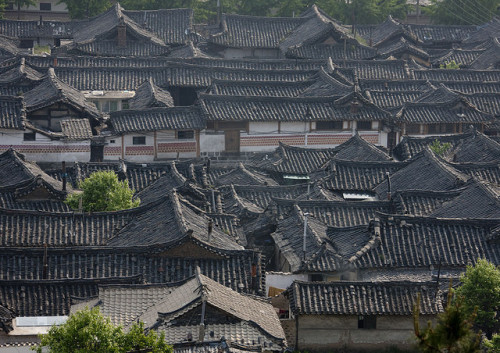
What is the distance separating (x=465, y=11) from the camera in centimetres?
7738

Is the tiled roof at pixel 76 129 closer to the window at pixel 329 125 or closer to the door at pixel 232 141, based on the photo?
the door at pixel 232 141

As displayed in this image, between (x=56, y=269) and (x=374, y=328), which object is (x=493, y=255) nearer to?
(x=374, y=328)

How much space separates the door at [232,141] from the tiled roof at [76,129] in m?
7.41

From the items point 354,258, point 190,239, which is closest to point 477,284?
point 354,258

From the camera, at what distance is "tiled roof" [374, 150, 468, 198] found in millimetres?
39844

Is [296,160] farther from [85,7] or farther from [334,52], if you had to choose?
[85,7]

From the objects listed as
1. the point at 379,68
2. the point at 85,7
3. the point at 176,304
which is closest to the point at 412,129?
the point at 379,68

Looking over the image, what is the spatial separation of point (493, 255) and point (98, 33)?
3820 centimetres

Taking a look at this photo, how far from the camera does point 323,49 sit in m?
65.2

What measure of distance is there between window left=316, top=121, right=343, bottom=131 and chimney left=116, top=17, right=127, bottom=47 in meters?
17.7

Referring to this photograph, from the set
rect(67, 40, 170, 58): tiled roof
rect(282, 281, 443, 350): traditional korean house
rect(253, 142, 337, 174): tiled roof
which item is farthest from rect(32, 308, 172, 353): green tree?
rect(67, 40, 170, 58): tiled roof

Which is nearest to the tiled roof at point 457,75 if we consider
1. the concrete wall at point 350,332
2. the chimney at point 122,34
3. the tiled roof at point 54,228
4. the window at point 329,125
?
the window at point 329,125

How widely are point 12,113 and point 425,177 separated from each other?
20292mm

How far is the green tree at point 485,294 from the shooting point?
90.3 ft
